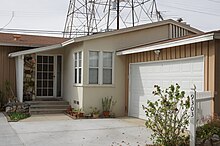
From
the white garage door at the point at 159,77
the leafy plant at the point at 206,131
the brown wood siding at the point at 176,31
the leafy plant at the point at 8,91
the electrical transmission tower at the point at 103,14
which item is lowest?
the leafy plant at the point at 206,131

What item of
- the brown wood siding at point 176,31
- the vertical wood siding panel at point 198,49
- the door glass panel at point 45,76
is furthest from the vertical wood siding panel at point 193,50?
the door glass panel at point 45,76

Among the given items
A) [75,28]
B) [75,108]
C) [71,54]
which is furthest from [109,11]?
[75,108]

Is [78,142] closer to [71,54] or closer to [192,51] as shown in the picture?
[192,51]

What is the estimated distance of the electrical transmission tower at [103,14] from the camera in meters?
26.9

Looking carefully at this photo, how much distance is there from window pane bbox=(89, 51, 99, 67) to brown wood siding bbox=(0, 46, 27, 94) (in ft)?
16.0

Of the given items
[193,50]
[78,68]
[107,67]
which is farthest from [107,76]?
[193,50]

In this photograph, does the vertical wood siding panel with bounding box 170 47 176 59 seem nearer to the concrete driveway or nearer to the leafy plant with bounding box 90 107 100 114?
the concrete driveway

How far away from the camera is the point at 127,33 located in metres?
13.8

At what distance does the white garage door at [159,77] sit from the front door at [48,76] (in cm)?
453

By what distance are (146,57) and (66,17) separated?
1763 centimetres

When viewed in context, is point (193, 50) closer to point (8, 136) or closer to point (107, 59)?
point (107, 59)

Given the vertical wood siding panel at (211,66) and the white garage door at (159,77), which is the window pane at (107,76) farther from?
the vertical wood siding panel at (211,66)

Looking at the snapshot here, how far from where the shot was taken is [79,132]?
30.6ft

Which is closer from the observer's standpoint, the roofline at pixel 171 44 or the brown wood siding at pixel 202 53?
the roofline at pixel 171 44
